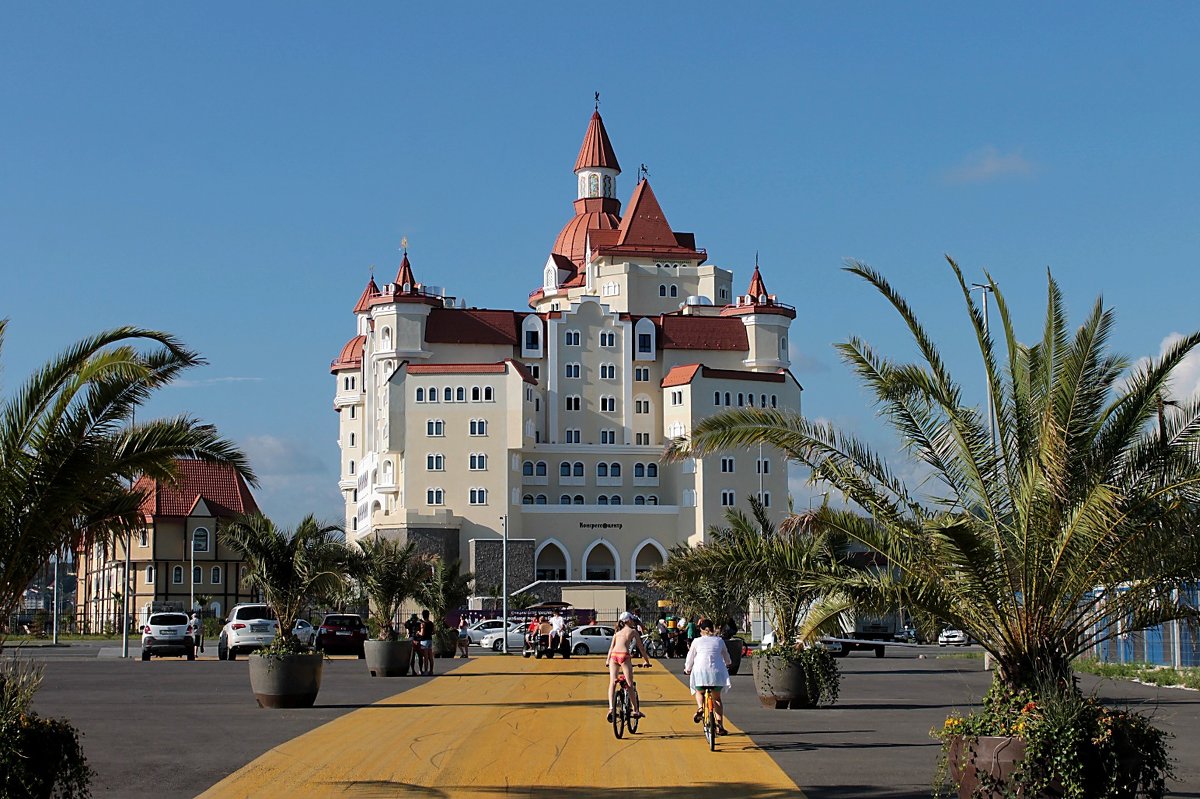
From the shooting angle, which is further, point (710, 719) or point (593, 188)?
point (593, 188)

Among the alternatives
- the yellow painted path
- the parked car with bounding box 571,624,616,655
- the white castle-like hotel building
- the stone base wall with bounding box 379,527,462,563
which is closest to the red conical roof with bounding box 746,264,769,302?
the white castle-like hotel building

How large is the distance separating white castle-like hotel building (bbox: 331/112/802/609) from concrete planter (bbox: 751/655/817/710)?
7292 centimetres

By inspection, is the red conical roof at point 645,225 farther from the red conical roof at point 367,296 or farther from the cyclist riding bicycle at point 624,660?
the cyclist riding bicycle at point 624,660

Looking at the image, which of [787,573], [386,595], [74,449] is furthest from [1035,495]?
[386,595]

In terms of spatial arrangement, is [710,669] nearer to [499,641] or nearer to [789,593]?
[789,593]

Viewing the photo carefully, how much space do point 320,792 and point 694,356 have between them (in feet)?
325

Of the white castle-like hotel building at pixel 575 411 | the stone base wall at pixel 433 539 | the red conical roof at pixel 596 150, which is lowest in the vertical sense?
the stone base wall at pixel 433 539

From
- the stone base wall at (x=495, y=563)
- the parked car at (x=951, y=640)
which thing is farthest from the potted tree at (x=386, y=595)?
the stone base wall at (x=495, y=563)

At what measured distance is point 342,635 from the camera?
5322 cm

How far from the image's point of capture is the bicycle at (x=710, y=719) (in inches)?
707

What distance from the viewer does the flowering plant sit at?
12.4 meters

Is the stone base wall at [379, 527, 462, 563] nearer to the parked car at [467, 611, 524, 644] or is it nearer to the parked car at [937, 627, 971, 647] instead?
the parked car at [467, 611, 524, 644]

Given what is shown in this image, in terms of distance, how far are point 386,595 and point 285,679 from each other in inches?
799

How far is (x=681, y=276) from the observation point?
120 metres
